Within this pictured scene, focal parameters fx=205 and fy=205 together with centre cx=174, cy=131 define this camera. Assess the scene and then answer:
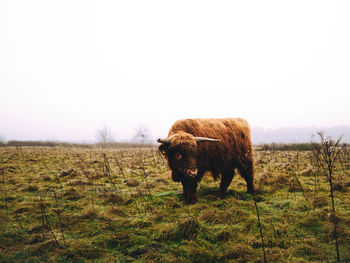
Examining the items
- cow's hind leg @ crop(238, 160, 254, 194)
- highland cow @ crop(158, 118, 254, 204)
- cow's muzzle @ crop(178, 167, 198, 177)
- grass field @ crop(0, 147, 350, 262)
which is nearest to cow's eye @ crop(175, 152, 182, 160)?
highland cow @ crop(158, 118, 254, 204)

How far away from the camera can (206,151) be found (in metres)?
5.33

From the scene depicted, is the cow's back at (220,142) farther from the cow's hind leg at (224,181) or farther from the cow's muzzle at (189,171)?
the cow's muzzle at (189,171)

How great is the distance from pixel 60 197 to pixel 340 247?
6.10 m

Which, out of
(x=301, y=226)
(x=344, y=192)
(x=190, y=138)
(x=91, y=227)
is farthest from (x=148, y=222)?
(x=344, y=192)

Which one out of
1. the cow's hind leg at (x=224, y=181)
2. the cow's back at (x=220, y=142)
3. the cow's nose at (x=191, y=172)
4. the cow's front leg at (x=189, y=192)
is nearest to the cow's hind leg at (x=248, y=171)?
the cow's back at (x=220, y=142)

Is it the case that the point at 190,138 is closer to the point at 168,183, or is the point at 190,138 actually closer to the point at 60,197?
the point at 168,183

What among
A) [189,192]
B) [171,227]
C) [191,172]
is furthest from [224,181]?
[171,227]

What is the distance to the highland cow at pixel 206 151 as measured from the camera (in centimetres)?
470

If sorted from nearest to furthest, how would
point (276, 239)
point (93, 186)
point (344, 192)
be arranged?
1. point (276, 239)
2. point (344, 192)
3. point (93, 186)

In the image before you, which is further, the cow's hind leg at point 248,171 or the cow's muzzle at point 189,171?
the cow's hind leg at point 248,171

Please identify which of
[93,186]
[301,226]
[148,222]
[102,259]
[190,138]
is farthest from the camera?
[93,186]

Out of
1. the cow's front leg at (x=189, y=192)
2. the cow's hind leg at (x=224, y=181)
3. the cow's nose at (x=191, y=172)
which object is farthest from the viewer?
the cow's hind leg at (x=224, y=181)

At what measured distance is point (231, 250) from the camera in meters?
2.87

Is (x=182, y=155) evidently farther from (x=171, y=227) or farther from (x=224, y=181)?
(x=224, y=181)
